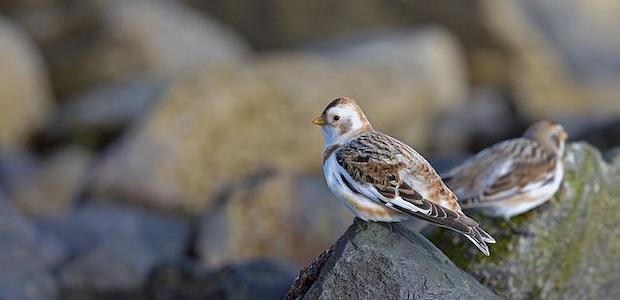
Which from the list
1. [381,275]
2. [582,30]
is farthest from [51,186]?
[582,30]

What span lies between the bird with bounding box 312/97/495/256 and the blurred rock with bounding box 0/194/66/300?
5.75m

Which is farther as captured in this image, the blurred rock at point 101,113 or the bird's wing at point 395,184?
the blurred rock at point 101,113

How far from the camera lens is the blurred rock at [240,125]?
18.7 meters

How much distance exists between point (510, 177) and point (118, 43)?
53.2ft

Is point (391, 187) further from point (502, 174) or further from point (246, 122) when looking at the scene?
point (246, 122)

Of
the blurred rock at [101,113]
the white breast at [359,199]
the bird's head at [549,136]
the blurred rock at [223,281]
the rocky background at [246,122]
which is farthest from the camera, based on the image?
the blurred rock at [101,113]

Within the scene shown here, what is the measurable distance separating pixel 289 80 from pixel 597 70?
15.0 metres

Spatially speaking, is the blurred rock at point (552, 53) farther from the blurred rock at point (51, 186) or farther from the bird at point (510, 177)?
the bird at point (510, 177)

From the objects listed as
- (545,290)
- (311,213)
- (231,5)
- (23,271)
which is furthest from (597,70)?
(545,290)

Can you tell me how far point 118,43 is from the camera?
25.5 metres

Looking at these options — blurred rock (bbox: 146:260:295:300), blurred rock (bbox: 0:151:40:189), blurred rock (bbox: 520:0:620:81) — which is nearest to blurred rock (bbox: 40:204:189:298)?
blurred rock (bbox: 146:260:295:300)

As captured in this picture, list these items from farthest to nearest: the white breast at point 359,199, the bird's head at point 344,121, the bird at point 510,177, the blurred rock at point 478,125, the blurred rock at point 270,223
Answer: the blurred rock at point 478,125 → the blurred rock at point 270,223 → the bird at point 510,177 → the bird's head at point 344,121 → the white breast at point 359,199

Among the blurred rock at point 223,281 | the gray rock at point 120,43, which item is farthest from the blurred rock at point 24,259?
the gray rock at point 120,43

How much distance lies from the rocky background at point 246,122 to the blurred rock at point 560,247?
0.02m
